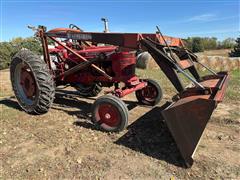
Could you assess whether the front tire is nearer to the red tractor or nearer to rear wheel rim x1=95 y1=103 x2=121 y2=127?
the red tractor

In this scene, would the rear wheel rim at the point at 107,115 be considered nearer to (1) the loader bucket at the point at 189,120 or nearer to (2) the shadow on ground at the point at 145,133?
(2) the shadow on ground at the point at 145,133

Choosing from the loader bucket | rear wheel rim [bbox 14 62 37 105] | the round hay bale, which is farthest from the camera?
the round hay bale

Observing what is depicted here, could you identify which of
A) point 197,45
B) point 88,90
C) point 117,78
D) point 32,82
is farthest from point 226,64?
point 197,45

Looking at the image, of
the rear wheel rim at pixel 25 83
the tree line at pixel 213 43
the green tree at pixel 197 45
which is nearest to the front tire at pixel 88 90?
the rear wheel rim at pixel 25 83

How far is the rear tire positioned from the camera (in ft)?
18.0

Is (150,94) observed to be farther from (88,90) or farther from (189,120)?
(189,120)

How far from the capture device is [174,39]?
5.29 m

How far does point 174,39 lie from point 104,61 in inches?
58.9

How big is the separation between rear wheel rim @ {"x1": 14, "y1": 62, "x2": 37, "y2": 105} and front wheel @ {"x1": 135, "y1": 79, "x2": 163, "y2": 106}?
2.40 meters

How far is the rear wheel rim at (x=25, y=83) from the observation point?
5.96 m

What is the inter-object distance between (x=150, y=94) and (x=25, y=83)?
2.86 m

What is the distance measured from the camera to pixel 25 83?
6152 mm

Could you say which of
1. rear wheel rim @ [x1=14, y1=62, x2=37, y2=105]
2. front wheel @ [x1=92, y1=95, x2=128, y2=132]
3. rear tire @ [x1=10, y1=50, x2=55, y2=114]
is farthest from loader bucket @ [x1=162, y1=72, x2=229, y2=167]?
rear wheel rim @ [x1=14, y1=62, x2=37, y2=105]

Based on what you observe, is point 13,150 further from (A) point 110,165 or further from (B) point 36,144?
(A) point 110,165
